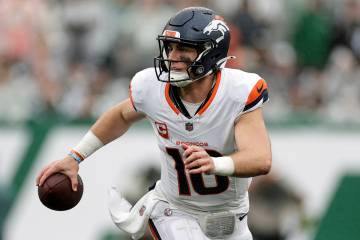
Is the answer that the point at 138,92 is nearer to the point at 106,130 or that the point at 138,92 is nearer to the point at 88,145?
the point at 106,130

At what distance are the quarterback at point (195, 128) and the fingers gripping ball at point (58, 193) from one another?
0.14ft

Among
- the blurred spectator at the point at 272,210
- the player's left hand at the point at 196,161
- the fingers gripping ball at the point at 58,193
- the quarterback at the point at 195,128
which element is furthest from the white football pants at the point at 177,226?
the blurred spectator at the point at 272,210

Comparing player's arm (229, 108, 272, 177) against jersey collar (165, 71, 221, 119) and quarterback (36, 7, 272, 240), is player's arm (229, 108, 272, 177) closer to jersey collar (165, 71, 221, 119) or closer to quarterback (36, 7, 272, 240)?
quarterback (36, 7, 272, 240)

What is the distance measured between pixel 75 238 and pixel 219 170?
205 inches

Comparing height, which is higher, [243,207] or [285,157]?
[243,207]

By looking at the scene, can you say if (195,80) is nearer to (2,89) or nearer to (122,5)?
(2,89)

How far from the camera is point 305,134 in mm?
10320

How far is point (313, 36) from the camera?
12.0m

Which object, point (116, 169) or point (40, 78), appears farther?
point (40, 78)

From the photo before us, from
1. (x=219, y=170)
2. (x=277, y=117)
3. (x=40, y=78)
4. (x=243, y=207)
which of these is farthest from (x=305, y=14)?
(x=219, y=170)

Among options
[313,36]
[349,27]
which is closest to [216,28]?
[349,27]

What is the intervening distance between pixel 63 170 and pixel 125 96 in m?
5.10

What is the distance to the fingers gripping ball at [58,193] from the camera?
6.29 metres

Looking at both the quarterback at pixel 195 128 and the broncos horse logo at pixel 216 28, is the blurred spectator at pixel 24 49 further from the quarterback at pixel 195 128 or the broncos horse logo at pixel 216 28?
the broncos horse logo at pixel 216 28
